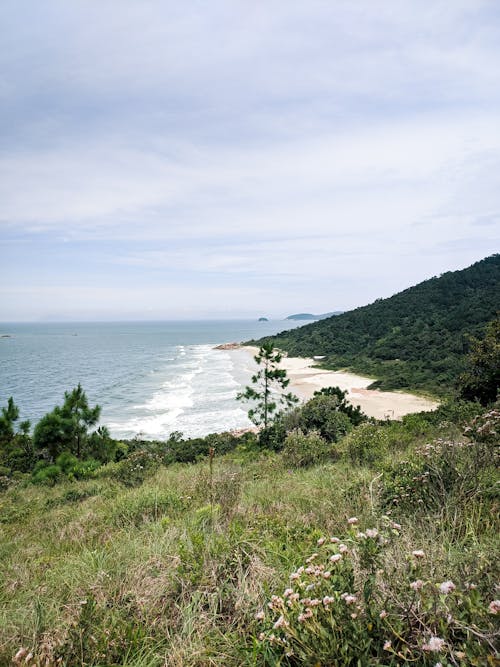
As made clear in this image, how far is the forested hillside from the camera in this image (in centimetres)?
4569

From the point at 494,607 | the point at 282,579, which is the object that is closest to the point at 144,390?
the point at 282,579

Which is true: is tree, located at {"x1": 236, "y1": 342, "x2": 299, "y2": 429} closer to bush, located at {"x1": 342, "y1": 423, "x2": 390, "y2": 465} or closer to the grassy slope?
bush, located at {"x1": 342, "y1": 423, "x2": 390, "y2": 465}

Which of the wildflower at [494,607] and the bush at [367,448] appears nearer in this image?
the wildflower at [494,607]

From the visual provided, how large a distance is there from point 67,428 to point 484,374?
62.8 feet

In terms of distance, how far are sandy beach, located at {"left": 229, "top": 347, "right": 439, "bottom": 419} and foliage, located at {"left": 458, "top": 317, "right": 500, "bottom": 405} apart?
17.7 ft

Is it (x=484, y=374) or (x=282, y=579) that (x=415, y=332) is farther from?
(x=282, y=579)

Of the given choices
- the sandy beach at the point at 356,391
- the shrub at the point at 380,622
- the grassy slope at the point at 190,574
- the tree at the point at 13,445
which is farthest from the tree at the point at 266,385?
the shrub at the point at 380,622

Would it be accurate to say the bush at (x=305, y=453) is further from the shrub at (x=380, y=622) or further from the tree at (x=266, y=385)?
the tree at (x=266, y=385)

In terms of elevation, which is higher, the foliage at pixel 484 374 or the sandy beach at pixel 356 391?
the foliage at pixel 484 374

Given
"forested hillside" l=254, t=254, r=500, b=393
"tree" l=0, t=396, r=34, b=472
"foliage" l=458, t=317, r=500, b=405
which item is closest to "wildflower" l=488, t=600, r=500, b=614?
"foliage" l=458, t=317, r=500, b=405

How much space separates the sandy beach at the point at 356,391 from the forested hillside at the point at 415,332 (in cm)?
305

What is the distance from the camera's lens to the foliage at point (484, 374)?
15.8 meters

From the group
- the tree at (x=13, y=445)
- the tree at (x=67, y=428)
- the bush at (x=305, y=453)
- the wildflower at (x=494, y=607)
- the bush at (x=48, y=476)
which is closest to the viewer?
the wildflower at (x=494, y=607)

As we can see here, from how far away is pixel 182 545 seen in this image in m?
2.80
